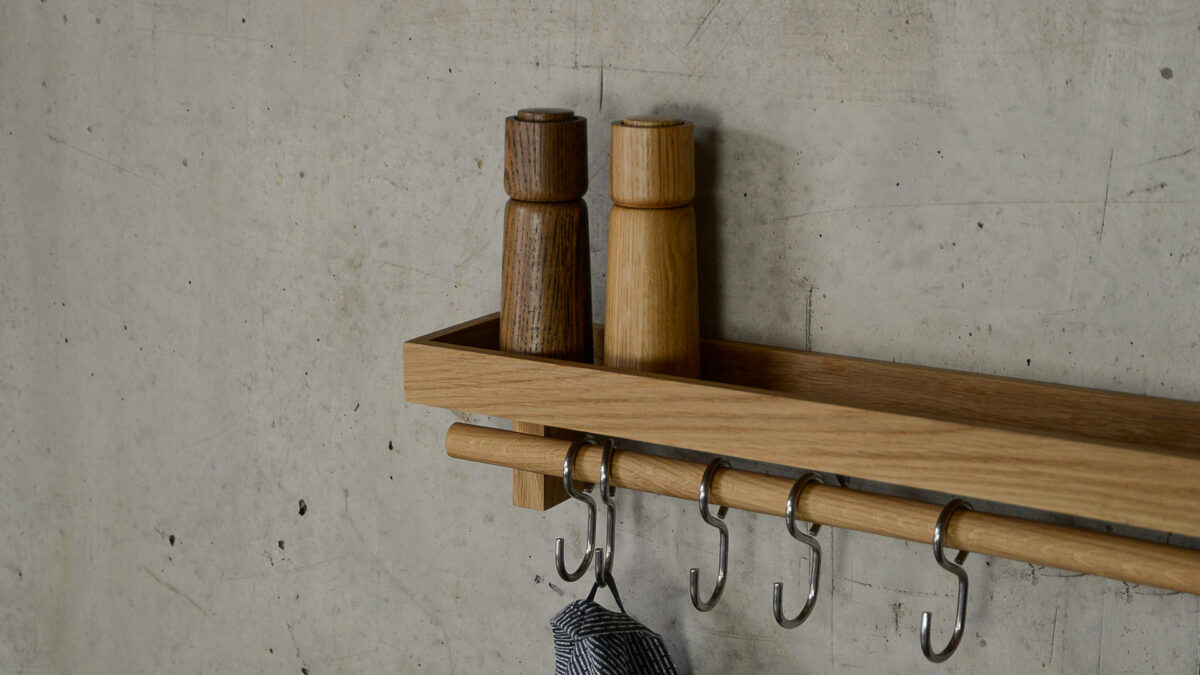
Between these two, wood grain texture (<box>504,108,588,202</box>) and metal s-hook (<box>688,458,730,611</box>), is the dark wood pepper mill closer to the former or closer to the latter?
wood grain texture (<box>504,108,588,202</box>)

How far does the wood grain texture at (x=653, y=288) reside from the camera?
0.62 metres

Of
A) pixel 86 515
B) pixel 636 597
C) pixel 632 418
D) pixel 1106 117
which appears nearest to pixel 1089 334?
pixel 1106 117

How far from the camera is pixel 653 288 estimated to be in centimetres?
62

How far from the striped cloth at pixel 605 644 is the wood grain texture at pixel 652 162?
0.88 feet

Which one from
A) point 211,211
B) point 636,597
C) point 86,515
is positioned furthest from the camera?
point 86,515

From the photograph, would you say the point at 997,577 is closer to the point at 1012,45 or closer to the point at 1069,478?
the point at 1069,478

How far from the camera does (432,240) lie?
0.80 meters

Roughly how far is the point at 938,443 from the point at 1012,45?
232 millimetres

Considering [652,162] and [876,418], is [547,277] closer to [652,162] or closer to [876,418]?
[652,162]

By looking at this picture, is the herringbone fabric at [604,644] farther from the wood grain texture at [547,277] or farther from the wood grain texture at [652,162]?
the wood grain texture at [652,162]

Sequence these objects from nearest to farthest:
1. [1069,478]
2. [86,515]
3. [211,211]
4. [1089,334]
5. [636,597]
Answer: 1. [1069,478]
2. [1089,334]
3. [636,597]
4. [211,211]
5. [86,515]

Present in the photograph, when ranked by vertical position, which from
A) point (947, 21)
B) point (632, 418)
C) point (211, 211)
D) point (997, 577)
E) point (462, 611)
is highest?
point (947, 21)

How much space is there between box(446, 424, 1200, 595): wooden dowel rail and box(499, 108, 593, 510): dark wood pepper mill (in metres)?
0.07

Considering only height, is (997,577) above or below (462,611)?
above
